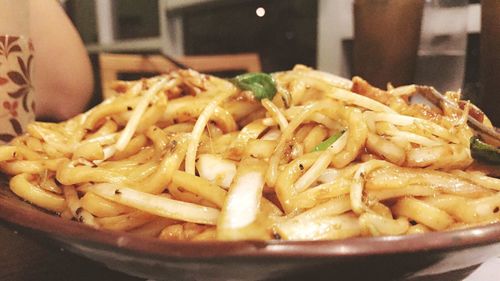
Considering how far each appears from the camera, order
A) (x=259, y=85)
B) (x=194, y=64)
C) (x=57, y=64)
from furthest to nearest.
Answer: (x=194, y=64) < (x=57, y=64) < (x=259, y=85)

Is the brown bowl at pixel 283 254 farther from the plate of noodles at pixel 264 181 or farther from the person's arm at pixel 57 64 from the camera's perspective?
the person's arm at pixel 57 64

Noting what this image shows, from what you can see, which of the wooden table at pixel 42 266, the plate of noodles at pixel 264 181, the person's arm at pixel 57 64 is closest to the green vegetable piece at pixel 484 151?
the plate of noodles at pixel 264 181

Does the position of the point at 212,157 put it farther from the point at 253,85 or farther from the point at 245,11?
the point at 245,11

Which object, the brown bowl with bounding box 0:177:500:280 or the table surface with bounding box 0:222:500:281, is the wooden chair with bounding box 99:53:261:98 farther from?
the brown bowl with bounding box 0:177:500:280

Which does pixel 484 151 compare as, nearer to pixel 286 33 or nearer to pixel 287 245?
pixel 287 245

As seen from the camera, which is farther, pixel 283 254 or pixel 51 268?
pixel 51 268

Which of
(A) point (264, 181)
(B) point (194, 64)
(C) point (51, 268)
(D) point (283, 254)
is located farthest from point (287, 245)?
(B) point (194, 64)

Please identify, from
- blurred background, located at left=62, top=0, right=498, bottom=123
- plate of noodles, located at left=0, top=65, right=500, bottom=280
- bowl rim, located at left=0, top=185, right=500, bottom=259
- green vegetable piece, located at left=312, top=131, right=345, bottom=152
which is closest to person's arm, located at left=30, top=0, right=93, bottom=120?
blurred background, located at left=62, top=0, right=498, bottom=123

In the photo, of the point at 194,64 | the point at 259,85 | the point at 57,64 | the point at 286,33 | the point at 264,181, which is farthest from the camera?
the point at 286,33
